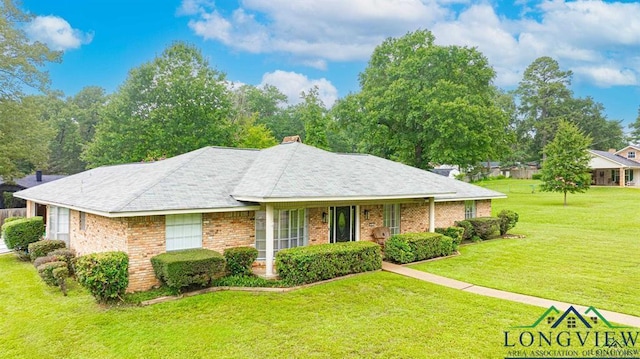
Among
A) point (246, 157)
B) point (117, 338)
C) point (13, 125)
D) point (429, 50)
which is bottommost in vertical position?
point (117, 338)

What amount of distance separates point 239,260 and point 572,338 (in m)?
8.20

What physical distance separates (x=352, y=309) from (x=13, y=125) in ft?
93.2

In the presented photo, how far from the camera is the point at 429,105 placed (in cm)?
2788

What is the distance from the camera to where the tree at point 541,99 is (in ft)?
195

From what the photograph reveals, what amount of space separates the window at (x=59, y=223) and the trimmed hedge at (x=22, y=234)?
0.50 m

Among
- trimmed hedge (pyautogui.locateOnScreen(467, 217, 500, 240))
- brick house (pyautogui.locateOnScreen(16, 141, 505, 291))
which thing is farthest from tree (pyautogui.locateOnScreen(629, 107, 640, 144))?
brick house (pyautogui.locateOnScreen(16, 141, 505, 291))

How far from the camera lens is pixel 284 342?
275 inches

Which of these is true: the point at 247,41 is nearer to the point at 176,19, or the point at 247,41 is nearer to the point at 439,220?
the point at 176,19

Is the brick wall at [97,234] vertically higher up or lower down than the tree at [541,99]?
lower down

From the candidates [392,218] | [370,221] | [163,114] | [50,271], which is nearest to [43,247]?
[50,271]

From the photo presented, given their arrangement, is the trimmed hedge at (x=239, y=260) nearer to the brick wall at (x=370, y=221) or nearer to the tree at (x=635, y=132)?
the brick wall at (x=370, y=221)

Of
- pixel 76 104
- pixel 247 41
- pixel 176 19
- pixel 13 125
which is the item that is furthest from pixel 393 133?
pixel 76 104

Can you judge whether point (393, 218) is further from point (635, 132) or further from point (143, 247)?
point (635, 132)

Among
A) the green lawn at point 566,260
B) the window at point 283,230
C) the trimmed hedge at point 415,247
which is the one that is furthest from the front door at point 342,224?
the green lawn at point 566,260
